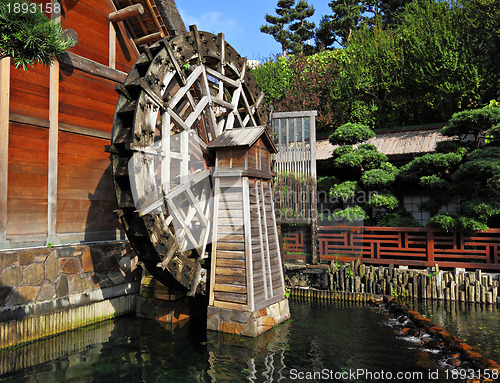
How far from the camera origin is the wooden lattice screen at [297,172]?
30.3 feet

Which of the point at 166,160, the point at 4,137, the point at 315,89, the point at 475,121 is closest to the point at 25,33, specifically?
the point at 4,137

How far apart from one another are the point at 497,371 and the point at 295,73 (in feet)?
64.3

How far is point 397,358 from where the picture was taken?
5.00 metres

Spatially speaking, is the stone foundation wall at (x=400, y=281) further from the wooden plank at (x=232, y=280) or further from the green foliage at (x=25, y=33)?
the green foliage at (x=25, y=33)

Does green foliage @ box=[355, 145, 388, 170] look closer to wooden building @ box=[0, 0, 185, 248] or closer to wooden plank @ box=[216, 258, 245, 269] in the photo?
wooden building @ box=[0, 0, 185, 248]

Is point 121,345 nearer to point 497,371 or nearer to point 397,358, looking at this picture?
point 397,358

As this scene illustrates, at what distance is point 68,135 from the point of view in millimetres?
6531

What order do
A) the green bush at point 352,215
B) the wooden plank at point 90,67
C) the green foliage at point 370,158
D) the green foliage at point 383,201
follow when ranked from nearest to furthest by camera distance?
1. the wooden plank at point 90,67
2. the green bush at point 352,215
3. the green foliage at point 383,201
4. the green foliage at point 370,158

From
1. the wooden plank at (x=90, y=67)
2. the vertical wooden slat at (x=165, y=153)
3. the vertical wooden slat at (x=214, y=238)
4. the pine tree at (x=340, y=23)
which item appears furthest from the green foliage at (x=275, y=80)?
the vertical wooden slat at (x=214, y=238)

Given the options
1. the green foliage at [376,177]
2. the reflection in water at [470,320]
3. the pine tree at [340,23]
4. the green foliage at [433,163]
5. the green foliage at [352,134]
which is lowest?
the reflection in water at [470,320]

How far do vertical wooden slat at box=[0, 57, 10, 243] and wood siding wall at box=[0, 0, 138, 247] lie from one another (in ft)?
0.06

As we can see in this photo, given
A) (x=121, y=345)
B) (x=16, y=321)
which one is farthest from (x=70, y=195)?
(x=121, y=345)

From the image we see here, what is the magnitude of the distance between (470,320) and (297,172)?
15.6 feet

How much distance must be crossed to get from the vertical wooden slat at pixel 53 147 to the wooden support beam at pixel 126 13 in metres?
1.29
